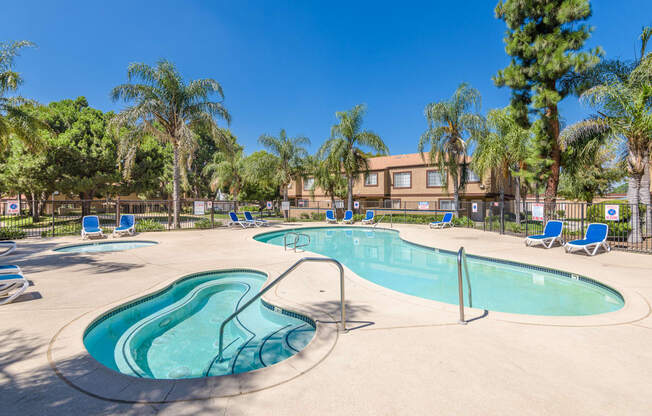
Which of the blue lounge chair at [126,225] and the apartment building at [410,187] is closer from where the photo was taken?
the blue lounge chair at [126,225]

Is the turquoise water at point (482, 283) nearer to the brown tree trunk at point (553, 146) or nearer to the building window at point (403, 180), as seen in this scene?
the brown tree trunk at point (553, 146)

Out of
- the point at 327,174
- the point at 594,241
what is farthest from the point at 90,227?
the point at 594,241

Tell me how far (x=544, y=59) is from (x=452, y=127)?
298 inches

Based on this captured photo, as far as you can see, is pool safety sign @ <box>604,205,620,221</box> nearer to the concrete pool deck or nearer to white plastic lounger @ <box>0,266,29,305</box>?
the concrete pool deck

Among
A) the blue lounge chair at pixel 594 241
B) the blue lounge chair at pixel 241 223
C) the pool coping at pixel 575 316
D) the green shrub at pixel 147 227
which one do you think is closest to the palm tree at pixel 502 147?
the blue lounge chair at pixel 594 241

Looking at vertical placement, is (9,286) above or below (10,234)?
below

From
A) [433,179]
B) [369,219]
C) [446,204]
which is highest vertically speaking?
[433,179]

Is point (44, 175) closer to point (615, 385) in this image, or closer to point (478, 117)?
point (615, 385)

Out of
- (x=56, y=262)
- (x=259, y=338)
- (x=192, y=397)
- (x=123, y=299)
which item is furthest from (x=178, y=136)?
(x=192, y=397)

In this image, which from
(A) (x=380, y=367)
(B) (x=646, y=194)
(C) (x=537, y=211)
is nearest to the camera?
(A) (x=380, y=367)

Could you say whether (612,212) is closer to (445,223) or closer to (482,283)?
(482,283)

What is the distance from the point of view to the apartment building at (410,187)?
82.5 ft

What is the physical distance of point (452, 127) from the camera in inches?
796

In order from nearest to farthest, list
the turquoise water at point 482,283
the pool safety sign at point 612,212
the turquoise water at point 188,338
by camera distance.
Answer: the turquoise water at point 188,338 → the turquoise water at point 482,283 → the pool safety sign at point 612,212
